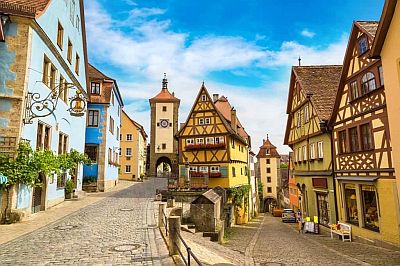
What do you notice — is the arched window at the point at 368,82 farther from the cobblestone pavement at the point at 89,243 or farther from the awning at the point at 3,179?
the awning at the point at 3,179

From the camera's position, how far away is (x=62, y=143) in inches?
732

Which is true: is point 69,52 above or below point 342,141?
above

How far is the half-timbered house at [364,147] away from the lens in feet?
43.3

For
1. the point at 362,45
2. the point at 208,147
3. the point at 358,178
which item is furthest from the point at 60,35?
the point at 358,178

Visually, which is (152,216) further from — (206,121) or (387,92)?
(206,121)

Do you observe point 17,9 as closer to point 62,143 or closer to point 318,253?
point 62,143

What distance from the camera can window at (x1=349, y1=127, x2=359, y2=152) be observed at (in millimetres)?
15898

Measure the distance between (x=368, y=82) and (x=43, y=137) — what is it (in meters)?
16.8

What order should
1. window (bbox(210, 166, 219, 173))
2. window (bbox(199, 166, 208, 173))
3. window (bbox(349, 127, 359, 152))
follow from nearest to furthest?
window (bbox(349, 127, 359, 152))
window (bbox(210, 166, 219, 173))
window (bbox(199, 166, 208, 173))

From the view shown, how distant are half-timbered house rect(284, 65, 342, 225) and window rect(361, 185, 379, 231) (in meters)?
2.83

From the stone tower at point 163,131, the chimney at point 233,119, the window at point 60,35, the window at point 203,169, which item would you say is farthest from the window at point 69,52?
the stone tower at point 163,131

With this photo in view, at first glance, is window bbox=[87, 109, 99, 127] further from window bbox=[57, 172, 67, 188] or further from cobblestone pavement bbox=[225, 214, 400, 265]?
cobblestone pavement bbox=[225, 214, 400, 265]

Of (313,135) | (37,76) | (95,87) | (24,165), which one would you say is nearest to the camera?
(24,165)

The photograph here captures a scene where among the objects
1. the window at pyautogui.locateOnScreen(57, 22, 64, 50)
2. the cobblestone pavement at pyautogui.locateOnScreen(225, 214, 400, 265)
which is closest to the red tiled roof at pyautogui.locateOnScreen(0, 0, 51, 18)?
the window at pyautogui.locateOnScreen(57, 22, 64, 50)
